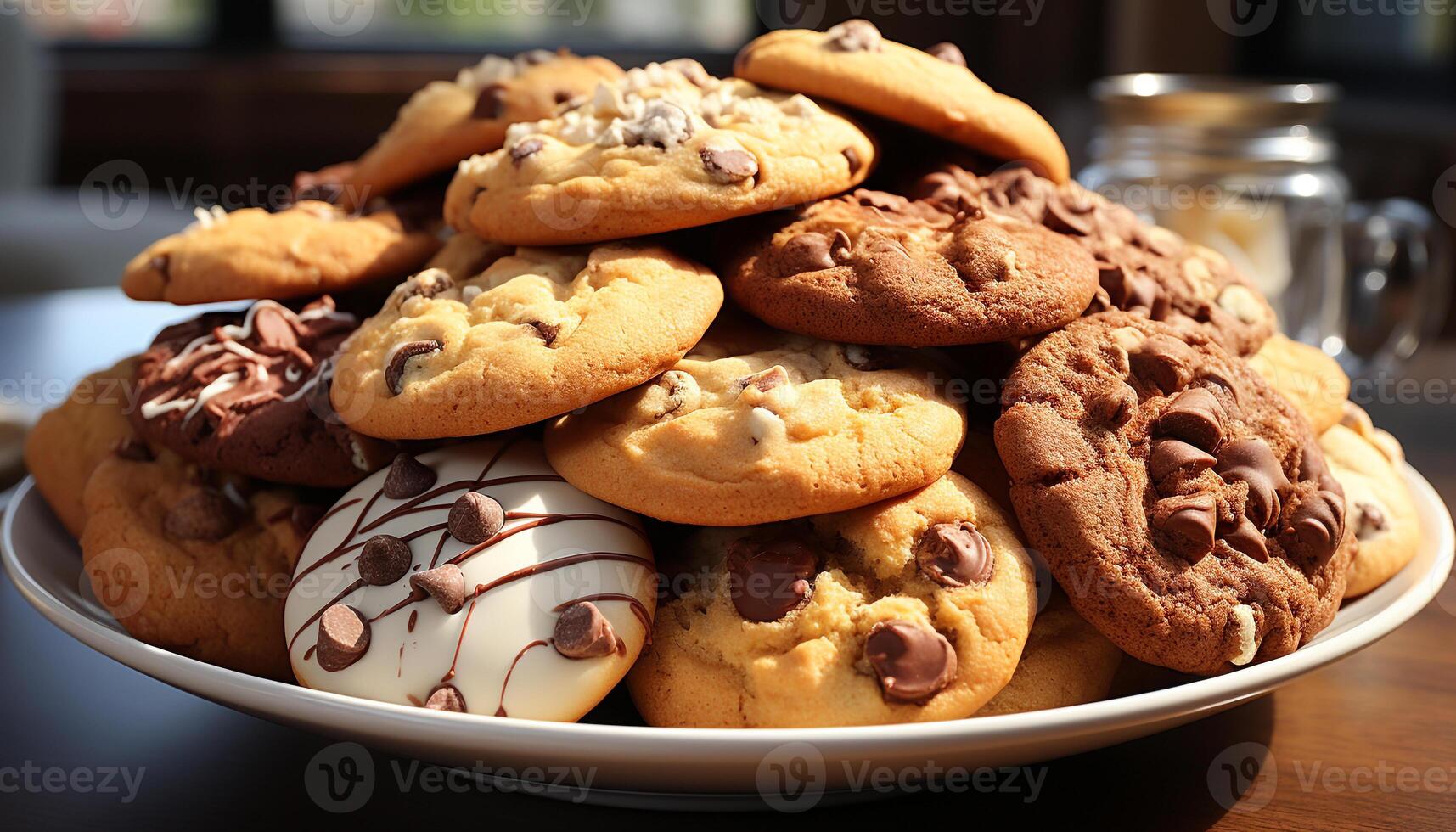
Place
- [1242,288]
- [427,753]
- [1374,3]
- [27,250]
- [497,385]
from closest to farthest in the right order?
[427,753]
[497,385]
[1242,288]
[1374,3]
[27,250]

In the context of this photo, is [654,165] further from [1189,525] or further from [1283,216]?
[1283,216]

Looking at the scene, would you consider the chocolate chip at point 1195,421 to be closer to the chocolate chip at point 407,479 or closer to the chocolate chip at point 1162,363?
the chocolate chip at point 1162,363

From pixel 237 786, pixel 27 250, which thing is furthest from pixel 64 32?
pixel 237 786

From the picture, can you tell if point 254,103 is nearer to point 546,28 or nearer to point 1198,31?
point 546,28

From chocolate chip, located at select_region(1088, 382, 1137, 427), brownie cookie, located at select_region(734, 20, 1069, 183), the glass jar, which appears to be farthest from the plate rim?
the glass jar

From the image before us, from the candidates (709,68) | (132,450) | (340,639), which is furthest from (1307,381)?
(709,68)

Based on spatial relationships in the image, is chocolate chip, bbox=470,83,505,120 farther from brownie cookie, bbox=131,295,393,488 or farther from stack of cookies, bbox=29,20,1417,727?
brownie cookie, bbox=131,295,393,488
